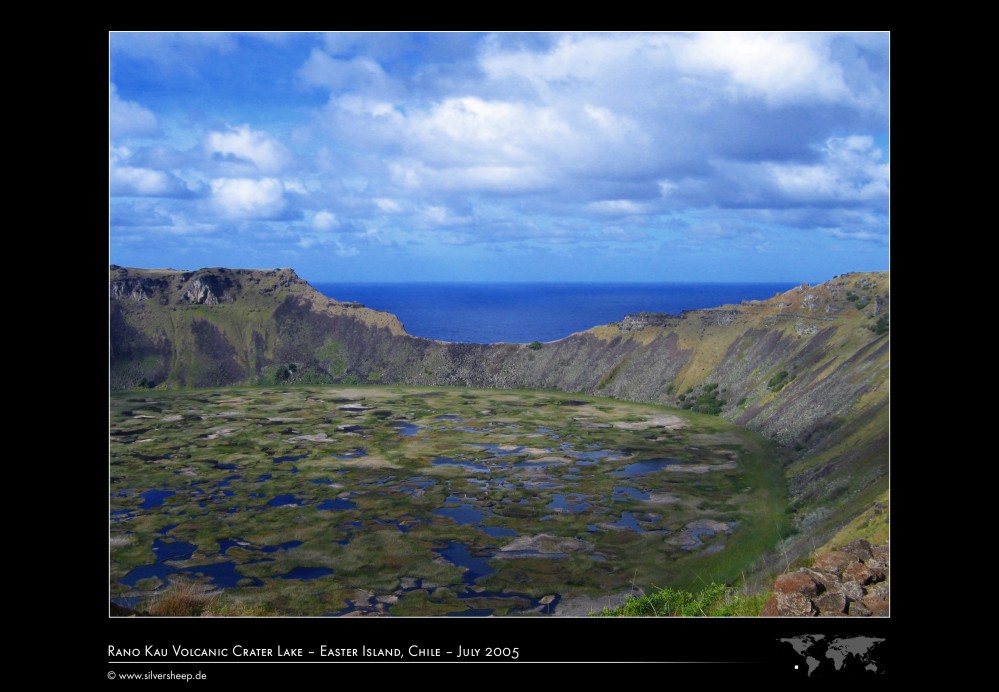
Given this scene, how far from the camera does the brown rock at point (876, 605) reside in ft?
61.5

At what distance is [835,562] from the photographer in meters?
21.4

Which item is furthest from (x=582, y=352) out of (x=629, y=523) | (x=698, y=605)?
(x=698, y=605)

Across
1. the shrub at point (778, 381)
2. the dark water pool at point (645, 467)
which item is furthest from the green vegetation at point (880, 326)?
the dark water pool at point (645, 467)

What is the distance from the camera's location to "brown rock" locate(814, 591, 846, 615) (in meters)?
18.8

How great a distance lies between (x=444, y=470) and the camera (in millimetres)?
56000

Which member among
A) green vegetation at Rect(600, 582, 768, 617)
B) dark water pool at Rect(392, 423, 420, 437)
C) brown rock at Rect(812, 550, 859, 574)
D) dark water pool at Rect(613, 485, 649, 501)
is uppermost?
brown rock at Rect(812, 550, 859, 574)

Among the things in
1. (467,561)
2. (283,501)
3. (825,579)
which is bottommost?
(467,561)

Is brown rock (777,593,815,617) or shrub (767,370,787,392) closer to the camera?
brown rock (777,593,815,617)

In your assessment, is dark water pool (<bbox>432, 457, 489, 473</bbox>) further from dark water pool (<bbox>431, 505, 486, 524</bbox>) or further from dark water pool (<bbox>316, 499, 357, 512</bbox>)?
dark water pool (<bbox>316, 499, 357, 512</bbox>)

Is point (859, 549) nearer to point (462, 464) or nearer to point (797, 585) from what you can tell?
point (797, 585)

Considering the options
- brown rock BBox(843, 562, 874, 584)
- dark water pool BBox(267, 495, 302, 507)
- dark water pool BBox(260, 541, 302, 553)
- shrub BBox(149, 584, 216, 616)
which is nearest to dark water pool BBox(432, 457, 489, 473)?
dark water pool BBox(267, 495, 302, 507)

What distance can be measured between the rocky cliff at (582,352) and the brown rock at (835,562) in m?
29.9

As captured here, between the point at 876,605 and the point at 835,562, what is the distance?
7.98 feet

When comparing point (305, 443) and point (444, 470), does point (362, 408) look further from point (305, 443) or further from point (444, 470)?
point (444, 470)
